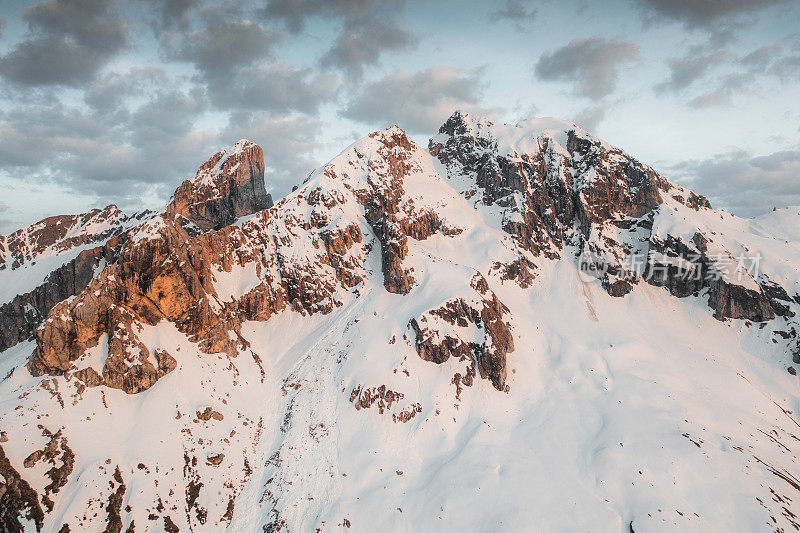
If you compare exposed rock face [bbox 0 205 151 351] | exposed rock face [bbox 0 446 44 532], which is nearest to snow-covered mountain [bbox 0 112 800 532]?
exposed rock face [bbox 0 446 44 532]

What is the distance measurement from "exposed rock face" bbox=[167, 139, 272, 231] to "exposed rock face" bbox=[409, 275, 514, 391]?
66999mm

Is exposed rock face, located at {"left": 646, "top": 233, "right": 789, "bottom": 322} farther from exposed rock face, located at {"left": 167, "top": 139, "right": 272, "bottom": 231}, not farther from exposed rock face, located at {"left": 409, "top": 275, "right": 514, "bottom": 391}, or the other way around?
exposed rock face, located at {"left": 167, "top": 139, "right": 272, "bottom": 231}

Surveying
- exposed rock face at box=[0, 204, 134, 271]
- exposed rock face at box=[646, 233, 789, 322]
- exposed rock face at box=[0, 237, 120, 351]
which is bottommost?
exposed rock face at box=[646, 233, 789, 322]

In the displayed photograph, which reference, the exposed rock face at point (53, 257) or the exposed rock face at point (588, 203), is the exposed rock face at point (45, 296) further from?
the exposed rock face at point (588, 203)

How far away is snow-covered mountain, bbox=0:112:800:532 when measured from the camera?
39781 mm

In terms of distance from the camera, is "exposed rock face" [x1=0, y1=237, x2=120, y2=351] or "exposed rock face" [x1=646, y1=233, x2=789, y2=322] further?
"exposed rock face" [x1=646, y1=233, x2=789, y2=322]

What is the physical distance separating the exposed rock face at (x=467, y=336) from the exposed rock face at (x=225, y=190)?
6700 cm

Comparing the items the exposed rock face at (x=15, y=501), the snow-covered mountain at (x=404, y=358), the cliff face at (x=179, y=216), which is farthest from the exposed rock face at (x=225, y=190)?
the exposed rock face at (x=15, y=501)

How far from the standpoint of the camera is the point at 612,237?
9806 centimetres

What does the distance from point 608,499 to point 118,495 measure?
57.6 metres

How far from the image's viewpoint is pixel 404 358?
201 ft

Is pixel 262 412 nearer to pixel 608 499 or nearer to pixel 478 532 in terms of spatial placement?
pixel 478 532

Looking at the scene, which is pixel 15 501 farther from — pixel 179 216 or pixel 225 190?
pixel 225 190

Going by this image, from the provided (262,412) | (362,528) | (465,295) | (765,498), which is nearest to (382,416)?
(362,528)
